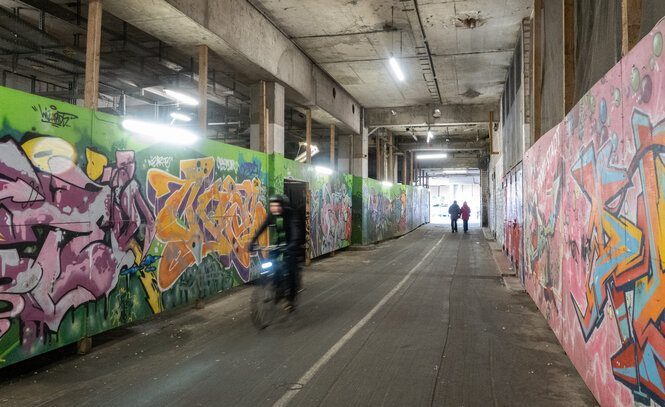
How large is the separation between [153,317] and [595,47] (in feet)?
23.4

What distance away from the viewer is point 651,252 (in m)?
2.68

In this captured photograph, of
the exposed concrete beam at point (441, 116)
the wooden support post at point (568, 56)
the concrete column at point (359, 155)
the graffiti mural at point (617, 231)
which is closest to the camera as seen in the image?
the graffiti mural at point (617, 231)

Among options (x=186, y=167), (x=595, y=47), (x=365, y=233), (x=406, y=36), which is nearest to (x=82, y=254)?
(x=186, y=167)

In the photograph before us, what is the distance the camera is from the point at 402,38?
11672 mm

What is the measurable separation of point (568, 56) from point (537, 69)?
2962 mm

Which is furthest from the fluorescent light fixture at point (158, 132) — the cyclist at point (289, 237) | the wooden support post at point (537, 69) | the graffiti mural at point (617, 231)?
the wooden support post at point (537, 69)

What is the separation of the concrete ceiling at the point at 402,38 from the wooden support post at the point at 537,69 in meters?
1.31

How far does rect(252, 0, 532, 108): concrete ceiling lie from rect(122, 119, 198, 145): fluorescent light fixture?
165 inches

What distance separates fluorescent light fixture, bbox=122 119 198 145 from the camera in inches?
237

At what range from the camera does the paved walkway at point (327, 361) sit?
3.99m

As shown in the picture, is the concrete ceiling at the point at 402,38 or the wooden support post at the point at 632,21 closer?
the wooden support post at the point at 632,21

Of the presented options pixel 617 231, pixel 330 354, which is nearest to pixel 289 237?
pixel 330 354

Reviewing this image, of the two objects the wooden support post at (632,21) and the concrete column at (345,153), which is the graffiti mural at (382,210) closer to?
the concrete column at (345,153)

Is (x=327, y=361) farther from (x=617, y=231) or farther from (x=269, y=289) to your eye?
(x=617, y=231)
